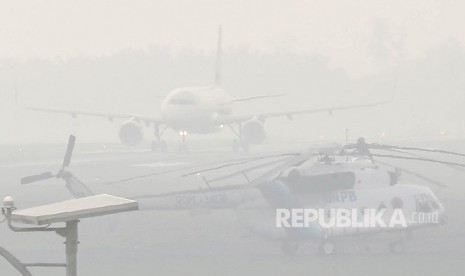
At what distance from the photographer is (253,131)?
71438mm

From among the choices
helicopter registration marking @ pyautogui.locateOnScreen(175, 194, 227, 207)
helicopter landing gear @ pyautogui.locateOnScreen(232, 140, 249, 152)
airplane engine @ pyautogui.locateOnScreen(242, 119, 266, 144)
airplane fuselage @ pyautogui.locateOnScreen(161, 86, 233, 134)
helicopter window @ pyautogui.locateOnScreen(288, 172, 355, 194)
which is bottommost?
helicopter registration marking @ pyautogui.locateOnScreen(175, 194, 227, 207)

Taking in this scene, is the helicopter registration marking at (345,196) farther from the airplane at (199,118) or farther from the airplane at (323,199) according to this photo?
the airplane at (199,118)

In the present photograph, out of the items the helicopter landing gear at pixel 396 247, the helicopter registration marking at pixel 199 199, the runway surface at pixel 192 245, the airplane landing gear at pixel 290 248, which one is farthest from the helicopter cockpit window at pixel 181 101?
the helicopter registration marking at pixel 199 199

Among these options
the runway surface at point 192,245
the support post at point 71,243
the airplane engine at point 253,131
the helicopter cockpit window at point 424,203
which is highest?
the airplane engine at point 253,131

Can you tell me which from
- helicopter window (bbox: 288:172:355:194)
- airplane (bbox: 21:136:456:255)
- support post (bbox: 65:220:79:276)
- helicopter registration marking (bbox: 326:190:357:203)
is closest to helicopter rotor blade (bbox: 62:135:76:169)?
airplane (bbox: 21:136:456:255)

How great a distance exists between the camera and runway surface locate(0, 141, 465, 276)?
41.1 m

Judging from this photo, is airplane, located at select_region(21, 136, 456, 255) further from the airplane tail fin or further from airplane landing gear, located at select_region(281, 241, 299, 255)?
the airplane tail fin

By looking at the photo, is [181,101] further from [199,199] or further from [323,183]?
[199,199]

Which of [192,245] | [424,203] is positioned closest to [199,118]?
[192,245]

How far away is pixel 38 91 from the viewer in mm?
127500

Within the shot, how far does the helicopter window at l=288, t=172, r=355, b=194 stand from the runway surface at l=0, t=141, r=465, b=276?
2.68m

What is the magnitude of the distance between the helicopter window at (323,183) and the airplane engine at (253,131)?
27.0 metres

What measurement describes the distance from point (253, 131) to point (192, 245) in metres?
22.8

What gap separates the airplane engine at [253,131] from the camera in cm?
7106
